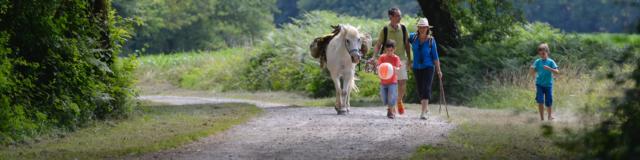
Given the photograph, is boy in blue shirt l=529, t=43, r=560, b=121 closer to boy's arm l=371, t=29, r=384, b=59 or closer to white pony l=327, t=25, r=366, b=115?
boy's arm l=371, t=29, r=384, b=59

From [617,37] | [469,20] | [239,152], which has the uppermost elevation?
[469,20]

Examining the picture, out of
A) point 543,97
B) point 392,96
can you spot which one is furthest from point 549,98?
point 392,96

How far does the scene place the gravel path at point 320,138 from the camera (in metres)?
12.2

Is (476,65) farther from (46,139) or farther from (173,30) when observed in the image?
(173,30)

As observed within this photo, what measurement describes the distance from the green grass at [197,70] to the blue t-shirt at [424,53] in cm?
1931

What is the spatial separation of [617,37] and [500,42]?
62.0 feet

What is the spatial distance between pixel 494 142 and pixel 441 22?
41.1 ft

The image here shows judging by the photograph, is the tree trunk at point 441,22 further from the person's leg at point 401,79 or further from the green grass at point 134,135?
the person's leg at point 401,79

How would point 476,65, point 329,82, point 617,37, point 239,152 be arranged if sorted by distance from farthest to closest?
point 329,82, point 476,65, point 239,152, point 617,37

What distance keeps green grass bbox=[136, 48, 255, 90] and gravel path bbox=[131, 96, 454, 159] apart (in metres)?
19.5

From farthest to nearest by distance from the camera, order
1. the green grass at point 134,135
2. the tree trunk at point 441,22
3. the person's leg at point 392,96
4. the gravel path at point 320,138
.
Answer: the tree trunk at point 441,22
the person's leg at point 392,96
the green grass at point 134,135
the gravel path at point 320,138

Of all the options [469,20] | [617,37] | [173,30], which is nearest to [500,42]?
[469,20]

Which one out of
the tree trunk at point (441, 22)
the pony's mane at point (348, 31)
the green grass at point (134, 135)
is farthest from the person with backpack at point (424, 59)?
the tree trunk at point (441, 22)

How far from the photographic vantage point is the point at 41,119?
1507cm
